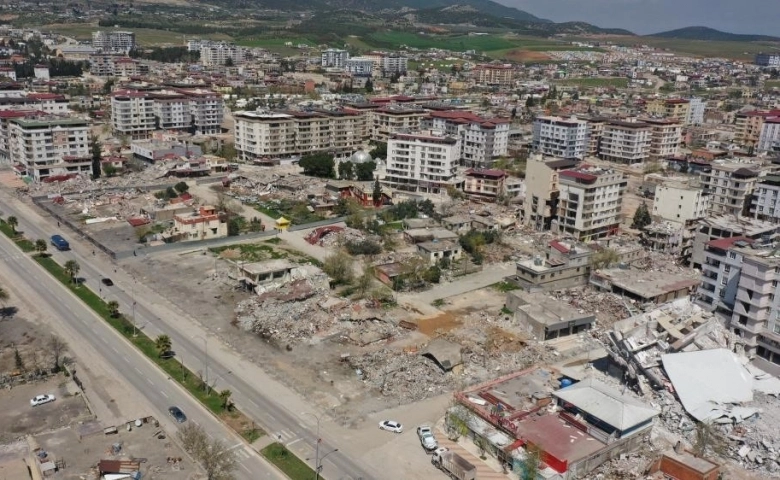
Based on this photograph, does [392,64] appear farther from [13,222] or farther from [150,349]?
[150,349]

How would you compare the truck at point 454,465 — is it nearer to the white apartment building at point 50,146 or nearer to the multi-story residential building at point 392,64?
the white apartment building at point 50,146

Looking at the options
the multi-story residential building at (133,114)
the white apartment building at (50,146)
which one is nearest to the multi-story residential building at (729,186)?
the white apartment building at (50,146)

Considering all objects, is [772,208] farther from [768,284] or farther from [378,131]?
[378,131]

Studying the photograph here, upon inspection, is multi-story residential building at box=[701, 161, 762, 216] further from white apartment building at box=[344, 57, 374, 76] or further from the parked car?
white apartment building at box=[344, 57, 374, 76]

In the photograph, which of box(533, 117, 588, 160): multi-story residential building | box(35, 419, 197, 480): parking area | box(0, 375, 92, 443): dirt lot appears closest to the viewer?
box(35, 419, 197, 480): parking area

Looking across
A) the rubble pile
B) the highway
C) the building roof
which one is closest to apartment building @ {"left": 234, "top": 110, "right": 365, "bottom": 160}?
the highway

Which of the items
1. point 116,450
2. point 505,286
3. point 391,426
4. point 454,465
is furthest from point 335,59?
point 454,465

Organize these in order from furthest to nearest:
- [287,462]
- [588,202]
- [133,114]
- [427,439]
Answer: [133,114], [588,202], [427,439], [287,462]
